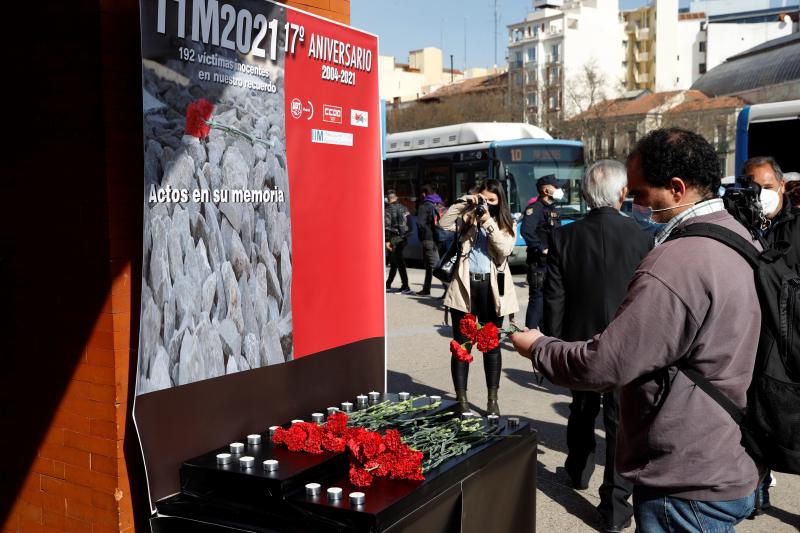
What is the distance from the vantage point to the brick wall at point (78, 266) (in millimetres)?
2912

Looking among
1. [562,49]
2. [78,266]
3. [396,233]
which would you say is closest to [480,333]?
[78,266]

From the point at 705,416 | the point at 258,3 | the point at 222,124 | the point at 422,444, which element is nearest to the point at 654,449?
the point at 705,416

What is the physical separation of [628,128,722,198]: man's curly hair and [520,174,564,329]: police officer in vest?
680 centimetres

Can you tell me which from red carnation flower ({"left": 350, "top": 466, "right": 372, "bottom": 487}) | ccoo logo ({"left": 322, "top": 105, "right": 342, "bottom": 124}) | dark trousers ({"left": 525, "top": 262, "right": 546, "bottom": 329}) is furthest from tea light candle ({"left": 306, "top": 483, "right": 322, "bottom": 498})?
dark trousers ({"left": 525, "top": 262, "right": 546, "bottom": 329})

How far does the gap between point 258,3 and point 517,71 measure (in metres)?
105

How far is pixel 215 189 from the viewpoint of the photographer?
318cm

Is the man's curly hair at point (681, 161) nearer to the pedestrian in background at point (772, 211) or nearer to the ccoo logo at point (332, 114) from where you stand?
the ccoo logo at point (332, 114)

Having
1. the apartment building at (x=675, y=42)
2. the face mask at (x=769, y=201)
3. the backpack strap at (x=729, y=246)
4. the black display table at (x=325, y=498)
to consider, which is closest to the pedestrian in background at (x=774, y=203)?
the face mask at (x=769, y=201)

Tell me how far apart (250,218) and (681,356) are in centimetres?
181

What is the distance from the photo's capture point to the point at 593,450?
5316 mm

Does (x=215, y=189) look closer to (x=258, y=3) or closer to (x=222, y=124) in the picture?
(x=222, y=124)

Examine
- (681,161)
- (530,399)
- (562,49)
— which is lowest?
(530,399)

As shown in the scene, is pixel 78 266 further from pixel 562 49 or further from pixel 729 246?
pixel 562 49

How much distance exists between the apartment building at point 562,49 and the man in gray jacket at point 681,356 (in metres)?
89.6
